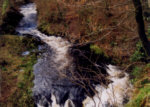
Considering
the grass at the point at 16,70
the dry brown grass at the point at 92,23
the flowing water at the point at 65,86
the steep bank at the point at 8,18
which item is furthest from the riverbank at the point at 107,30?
the grass at the point at 16,70

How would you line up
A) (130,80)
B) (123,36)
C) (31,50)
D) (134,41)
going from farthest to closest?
1. (31,50)
2. (123,36)
3. (134,41)
4. (130,80)

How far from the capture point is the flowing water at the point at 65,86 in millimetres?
4715

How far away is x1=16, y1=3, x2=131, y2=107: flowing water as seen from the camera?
4.71 m

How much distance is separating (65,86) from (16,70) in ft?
7.91

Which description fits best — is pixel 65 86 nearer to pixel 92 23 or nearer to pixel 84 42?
pixel 84 42

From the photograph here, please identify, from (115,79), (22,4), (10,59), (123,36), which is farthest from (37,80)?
(22,4)

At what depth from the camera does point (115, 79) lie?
211 inches

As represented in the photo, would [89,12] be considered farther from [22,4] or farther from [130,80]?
[22,4]

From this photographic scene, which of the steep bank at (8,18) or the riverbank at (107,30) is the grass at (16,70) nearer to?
the steep bank at (8,18)

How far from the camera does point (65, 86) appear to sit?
5301mm

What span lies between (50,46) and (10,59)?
203 cm

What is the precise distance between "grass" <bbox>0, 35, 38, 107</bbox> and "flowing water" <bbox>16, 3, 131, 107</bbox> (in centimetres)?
29

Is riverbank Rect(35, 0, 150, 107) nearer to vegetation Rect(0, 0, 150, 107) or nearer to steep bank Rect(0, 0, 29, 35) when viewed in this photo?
vegetation Rect(0, 0, 150, 107)

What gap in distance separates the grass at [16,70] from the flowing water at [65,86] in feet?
0.96
